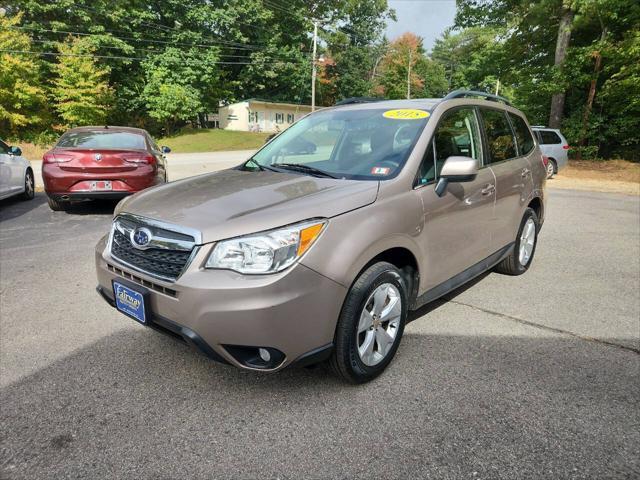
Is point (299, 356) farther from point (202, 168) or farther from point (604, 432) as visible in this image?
point (202, 168)

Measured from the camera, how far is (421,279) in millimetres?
3178

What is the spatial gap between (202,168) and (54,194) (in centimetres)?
1116

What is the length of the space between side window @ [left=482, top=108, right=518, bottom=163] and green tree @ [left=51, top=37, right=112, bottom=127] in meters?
34.4

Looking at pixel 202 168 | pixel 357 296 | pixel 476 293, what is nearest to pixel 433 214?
pixel 357 296

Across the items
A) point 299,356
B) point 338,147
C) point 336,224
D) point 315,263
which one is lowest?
point 299,356

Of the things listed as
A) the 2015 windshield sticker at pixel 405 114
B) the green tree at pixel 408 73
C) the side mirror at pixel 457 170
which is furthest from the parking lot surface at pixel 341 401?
the green tree at pixel 408 73

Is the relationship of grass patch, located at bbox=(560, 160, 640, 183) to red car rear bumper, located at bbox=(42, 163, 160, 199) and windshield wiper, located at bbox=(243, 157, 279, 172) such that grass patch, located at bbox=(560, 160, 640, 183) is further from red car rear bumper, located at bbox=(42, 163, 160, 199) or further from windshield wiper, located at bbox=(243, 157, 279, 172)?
windshield wiper, located at bbox=(243, 157, 279, 172)

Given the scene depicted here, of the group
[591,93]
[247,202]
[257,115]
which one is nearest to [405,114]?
[247,202]

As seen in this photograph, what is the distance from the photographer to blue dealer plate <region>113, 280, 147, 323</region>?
8.55ft

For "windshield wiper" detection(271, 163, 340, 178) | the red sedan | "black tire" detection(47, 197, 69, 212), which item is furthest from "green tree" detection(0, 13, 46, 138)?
"windshield wiper" detection(271, 163, 340, 178)

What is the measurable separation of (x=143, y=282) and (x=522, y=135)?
4.10 meters

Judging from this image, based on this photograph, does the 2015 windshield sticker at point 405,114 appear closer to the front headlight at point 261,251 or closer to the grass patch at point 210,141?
the front headlight at point 261,251

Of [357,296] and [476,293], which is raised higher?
[357,296]

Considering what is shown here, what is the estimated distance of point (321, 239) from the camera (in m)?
2.42
